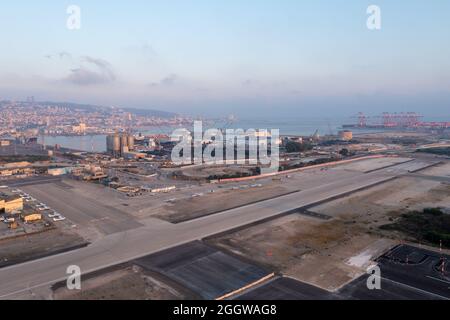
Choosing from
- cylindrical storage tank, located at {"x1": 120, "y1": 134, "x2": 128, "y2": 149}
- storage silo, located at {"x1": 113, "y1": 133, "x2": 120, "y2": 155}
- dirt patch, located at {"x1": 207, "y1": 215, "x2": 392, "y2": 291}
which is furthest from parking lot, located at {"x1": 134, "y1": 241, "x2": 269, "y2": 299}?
storage silo, located at {"x1": 113, "y1": 133, "x2": 120, "y2": 155}

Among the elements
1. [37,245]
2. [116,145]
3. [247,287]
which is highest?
[116,145]

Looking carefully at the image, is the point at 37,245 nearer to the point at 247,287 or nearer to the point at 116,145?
the point at 247,287

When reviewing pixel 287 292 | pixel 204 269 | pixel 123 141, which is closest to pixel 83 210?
pixel 204 269

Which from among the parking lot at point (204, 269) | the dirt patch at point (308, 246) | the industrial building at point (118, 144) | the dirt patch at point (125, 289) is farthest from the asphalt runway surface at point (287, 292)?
the industrial building at point (118, 144)

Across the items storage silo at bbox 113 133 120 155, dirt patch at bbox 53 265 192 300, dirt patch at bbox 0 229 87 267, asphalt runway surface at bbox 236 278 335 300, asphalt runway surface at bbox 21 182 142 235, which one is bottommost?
asphalt runway surface at bbox 236 278 335 300

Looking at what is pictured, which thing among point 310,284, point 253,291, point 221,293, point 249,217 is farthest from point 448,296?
point 249,217

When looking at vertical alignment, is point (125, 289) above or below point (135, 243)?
below

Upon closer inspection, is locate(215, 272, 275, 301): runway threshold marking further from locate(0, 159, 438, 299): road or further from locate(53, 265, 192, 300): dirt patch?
locate(0, 159, 438, 299): road
